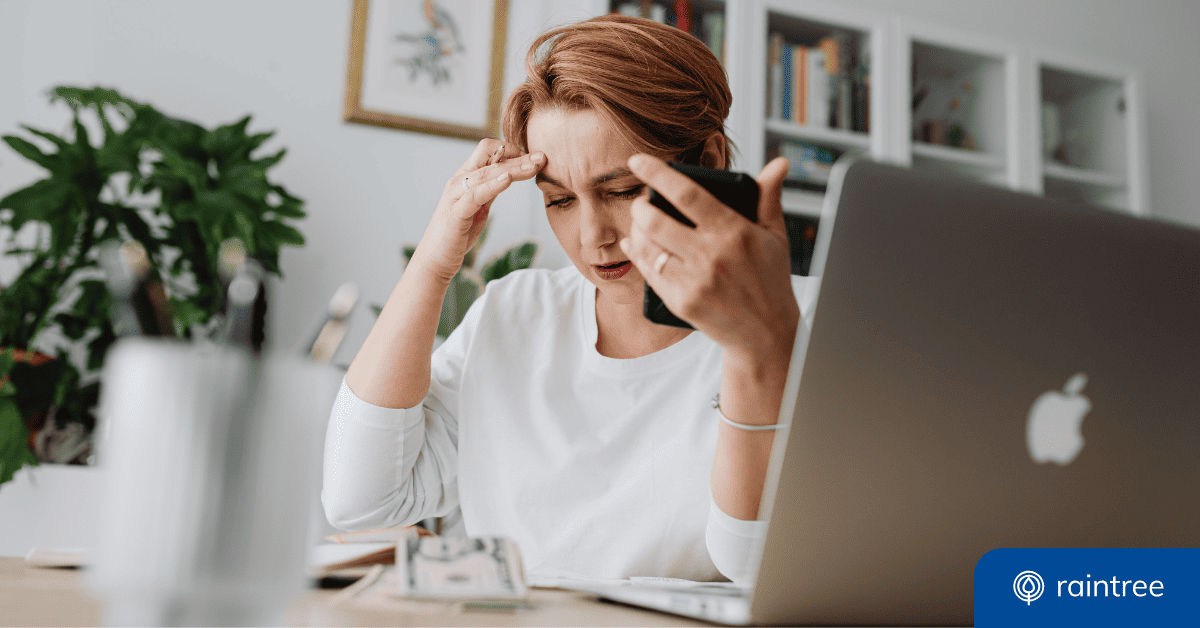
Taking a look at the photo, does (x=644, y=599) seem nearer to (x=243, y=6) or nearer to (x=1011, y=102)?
(x=243, y=6)

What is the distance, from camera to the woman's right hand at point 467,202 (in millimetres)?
811

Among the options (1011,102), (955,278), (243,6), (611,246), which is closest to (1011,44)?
(1011,102)

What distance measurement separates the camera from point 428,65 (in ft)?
7.45

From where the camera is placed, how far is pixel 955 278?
0.38 m

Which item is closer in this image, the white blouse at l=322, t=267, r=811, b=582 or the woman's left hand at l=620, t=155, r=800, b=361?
the woman's left hand at l=620, t=155, r=800, b=361

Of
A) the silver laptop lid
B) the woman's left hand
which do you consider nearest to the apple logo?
the silver laptop lid

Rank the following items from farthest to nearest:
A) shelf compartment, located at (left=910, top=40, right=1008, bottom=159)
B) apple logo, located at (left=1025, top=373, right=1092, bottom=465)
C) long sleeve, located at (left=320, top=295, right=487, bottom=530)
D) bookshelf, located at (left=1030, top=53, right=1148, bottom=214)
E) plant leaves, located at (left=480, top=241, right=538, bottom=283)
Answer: bookshelf, located at (left=1030, top=53, right=1148, bottom=214)
shelf compartment, located at (left=910, top=40, right=1008, bottom=159)
plant leaves, located at (left=480, top=241, right=538, bottom=283)
long sleeve, located at (left=320, top=295, right=487, bottom=530)
apple logo, located at (left=1025, top=373, right=1092, bottom=465)

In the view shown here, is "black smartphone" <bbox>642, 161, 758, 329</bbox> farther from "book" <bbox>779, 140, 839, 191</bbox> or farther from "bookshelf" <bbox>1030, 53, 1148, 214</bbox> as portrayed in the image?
"bookshelf" <bbox>1030, 53, 1148, 214</bbox>

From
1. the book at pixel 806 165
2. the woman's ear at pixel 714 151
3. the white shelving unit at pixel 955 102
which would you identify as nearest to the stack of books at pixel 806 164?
the book at pixel 806 165

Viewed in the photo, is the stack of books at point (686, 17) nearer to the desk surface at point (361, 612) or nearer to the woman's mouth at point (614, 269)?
the woman's mouth at point (614, 269)

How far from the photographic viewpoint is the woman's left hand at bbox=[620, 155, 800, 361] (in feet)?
1.78

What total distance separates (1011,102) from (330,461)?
2.56 metres

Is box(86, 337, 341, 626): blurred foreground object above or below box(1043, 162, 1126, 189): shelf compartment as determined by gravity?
below

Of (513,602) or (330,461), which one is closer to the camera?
(513,602)
